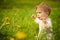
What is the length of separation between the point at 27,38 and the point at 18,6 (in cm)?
23

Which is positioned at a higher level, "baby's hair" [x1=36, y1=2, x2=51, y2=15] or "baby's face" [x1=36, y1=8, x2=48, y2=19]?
"baby's hair" [x1=36, y1=2, x2=51, y2=15]

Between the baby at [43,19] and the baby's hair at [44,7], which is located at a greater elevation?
the baby's hair at [44,7]

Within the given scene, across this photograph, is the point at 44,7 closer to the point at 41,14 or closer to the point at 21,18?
the point at 41,14

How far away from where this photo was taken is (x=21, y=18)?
142 cm

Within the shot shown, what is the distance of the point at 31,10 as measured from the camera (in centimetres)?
144

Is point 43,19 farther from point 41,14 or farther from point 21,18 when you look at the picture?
point 21,18

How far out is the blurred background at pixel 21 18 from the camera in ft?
4.45

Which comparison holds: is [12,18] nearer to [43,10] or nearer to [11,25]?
[11,25]

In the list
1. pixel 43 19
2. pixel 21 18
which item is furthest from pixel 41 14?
pixel 21 18

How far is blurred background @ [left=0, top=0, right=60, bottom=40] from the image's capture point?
1357mm

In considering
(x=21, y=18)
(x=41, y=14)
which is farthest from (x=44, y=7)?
(x=21, y=18)

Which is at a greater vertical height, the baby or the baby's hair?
A: the baby's hair

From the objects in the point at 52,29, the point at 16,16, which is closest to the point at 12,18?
the point at 16,16

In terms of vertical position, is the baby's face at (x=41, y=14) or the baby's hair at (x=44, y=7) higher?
the baby's hair at (x=44, y=7)
